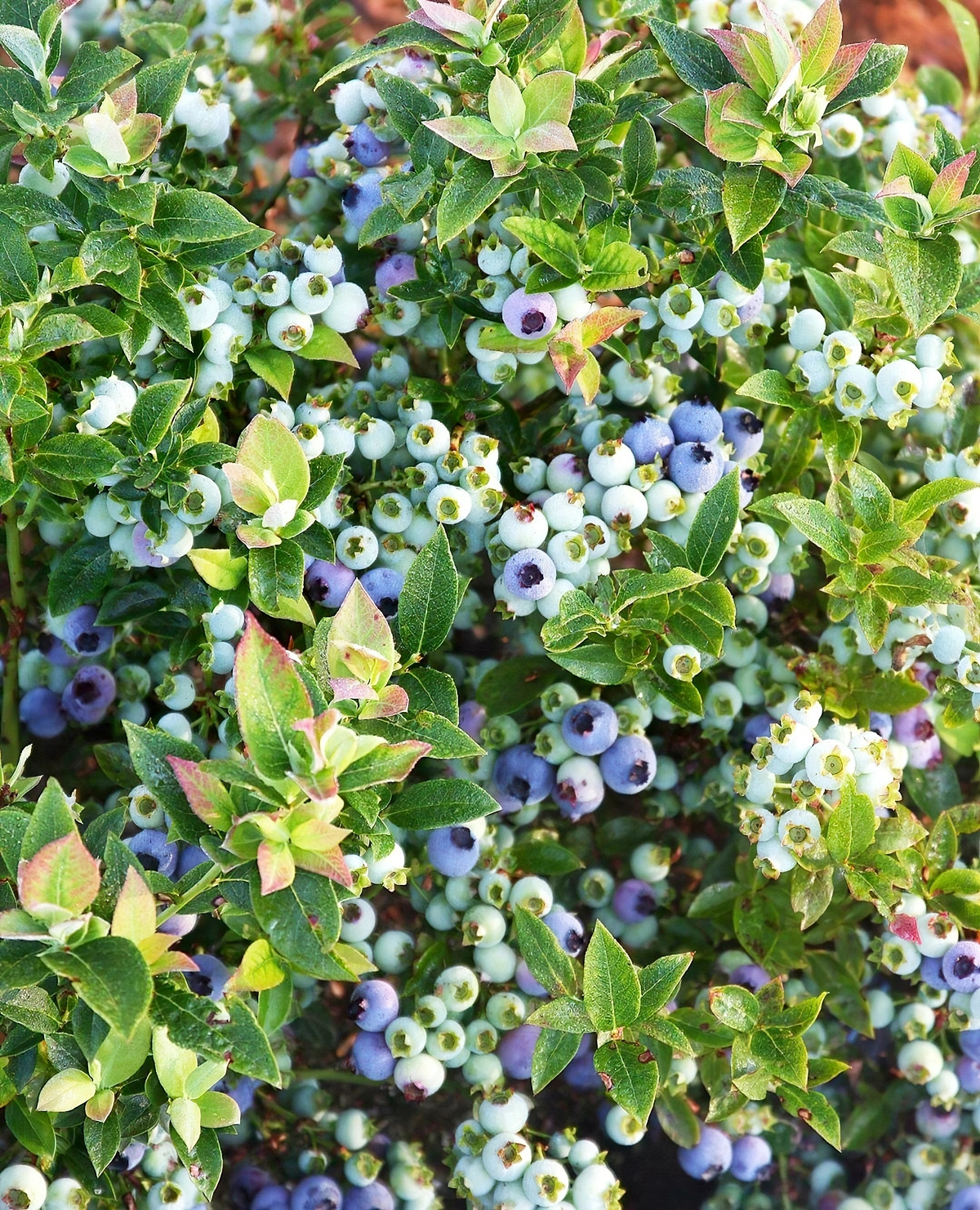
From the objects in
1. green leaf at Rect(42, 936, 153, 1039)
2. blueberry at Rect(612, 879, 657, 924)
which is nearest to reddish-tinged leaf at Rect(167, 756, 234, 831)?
green leaf at Rect(42, 936, 153, 1039)

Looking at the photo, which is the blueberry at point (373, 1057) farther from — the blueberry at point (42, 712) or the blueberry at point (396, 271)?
the blueberry at point (396, 271)

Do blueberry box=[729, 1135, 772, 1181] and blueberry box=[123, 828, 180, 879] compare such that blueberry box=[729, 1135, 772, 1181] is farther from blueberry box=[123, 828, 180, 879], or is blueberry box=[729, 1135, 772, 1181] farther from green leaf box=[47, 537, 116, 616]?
green leaf box=[47, 537, 116, 616]

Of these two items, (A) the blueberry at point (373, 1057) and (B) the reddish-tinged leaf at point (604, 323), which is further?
(A) the blueberry at point (373, 1057)

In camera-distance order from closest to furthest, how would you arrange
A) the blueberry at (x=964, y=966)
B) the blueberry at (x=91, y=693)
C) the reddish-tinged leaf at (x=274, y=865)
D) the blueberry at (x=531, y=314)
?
the reddish-tinged leaf at (x=274, y=865) < the blueberry at (x=531, y=314) < the blueberry at (x=964, y=966) < the blueberry at (x=91, y=693)

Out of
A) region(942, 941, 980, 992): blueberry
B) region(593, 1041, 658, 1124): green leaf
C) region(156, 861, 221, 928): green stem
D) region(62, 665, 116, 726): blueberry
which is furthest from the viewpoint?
region(62, 665, 116, 726): blueberry

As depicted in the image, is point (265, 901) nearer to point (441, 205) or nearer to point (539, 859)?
point (539, 859)

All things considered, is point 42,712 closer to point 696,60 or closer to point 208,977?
point 208,977

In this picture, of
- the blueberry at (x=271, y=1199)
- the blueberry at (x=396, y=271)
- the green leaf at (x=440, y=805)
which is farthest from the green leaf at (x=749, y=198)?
the blueberry at (x=271, y=1199)
